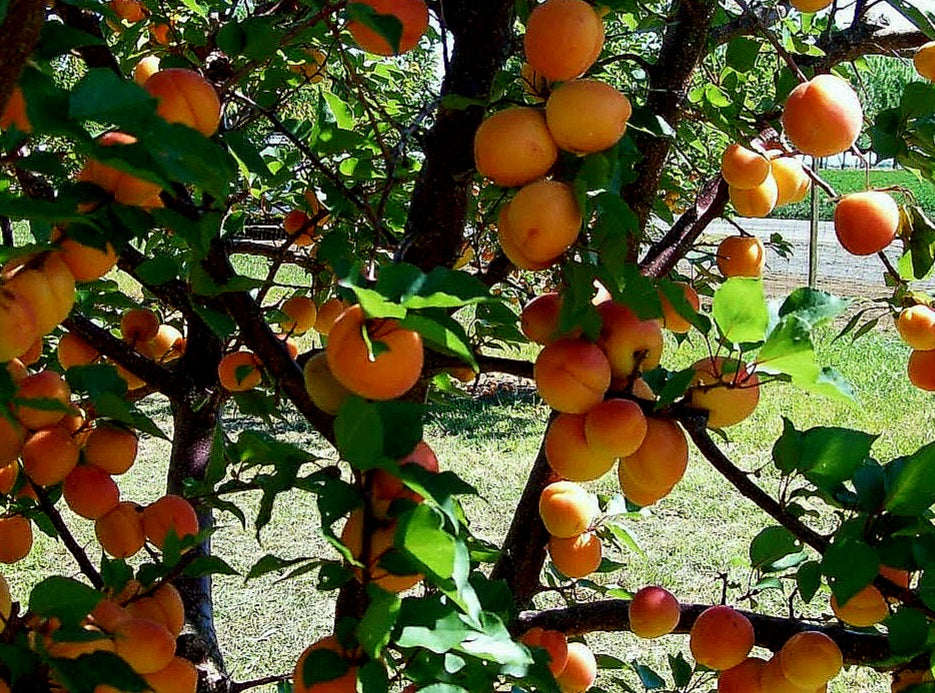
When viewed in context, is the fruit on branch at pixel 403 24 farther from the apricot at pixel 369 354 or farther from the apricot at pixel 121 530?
the apricot at pixel 121 530

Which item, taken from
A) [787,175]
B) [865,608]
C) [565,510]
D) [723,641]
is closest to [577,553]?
[565,510]

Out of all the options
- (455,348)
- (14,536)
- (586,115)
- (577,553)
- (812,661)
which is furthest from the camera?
(577,553)

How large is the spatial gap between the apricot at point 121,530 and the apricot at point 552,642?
16.6 inches

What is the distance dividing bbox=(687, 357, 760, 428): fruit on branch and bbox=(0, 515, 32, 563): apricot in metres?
0.70

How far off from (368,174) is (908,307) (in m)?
0.68

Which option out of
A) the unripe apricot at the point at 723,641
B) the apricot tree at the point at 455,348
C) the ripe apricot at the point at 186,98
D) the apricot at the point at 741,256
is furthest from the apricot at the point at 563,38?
the unripe apricot at the point at 723,641

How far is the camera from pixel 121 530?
904mm

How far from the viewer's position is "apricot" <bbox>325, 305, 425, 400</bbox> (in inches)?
22.2

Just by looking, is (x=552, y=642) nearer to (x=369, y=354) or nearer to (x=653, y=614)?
(x=653, y=614)

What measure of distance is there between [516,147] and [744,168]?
30cm

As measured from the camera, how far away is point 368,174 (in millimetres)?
1242

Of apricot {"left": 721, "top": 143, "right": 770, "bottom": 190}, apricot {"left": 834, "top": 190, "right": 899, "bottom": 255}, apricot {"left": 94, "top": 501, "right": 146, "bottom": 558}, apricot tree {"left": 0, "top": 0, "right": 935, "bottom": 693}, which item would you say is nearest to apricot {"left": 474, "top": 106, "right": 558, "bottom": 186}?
apricot tree {"left": 0, "top": 0, "right": 935, "bottom": 693}

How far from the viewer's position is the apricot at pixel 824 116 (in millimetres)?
815

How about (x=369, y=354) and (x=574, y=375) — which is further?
(x=574, y=375)
